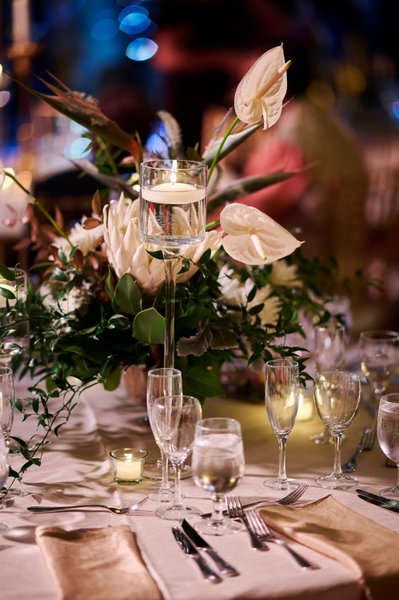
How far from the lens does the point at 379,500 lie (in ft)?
4.47

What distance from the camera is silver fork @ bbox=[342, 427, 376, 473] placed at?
5.02 ft

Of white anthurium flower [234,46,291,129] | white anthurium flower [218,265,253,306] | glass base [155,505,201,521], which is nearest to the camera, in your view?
glass base [155,505,201,521]

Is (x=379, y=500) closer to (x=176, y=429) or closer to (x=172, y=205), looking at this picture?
(x=176, y=429)

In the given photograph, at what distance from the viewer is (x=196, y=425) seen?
1.25 m

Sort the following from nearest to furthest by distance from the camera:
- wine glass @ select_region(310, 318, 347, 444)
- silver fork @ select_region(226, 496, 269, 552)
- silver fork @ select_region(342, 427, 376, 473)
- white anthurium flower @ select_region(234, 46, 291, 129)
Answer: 1. silver fork @ select_region(226, 496, 269, 552)
2. white anthurium flower @ select_region(234, 46, 291, 129)
3. silver fork @ select_region(342, 427, 376, 473)
4. wine glass @ select_region(310, 318, 347, 444)

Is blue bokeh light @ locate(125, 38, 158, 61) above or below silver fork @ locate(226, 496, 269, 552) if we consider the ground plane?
above

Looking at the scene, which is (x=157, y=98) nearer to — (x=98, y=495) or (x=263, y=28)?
(x=263, y=28)

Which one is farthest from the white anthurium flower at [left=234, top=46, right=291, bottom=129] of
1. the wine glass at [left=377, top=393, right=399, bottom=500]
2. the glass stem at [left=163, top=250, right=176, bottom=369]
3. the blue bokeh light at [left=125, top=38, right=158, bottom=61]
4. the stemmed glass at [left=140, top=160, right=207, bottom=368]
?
the blue bokeh light at [left=125, top=38, right=158, bottom=61]

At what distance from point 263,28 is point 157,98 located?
83 cm

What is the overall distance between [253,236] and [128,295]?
0.90ft

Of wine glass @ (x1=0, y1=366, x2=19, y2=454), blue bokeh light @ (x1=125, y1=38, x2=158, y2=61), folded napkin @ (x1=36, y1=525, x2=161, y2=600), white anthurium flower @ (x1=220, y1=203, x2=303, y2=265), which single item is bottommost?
folded napkin @ (x1=36, y1=525, x2=161, y2=600)

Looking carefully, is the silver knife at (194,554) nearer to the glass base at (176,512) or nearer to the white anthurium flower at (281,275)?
the glass base at (176,512)

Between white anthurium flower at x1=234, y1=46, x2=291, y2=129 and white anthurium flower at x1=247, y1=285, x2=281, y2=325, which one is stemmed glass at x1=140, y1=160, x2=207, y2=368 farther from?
white anthurium flower at x1=247, y1=285, x2=281, y2=325

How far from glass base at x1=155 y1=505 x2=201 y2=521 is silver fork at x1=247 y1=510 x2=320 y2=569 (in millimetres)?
85
